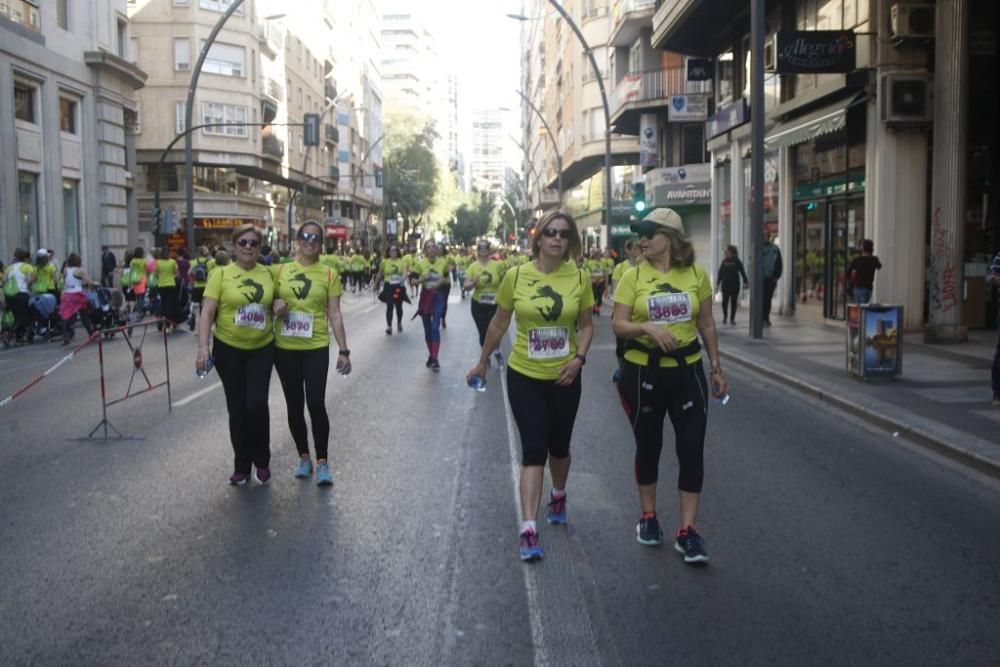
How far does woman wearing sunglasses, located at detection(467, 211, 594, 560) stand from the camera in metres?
5.67

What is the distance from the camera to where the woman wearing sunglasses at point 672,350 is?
5.50 meters

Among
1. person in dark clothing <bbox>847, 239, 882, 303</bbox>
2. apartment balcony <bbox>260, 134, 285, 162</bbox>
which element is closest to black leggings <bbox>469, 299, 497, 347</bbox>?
person in dark clothing <bbox>847, 239, 882, 303</bbox>

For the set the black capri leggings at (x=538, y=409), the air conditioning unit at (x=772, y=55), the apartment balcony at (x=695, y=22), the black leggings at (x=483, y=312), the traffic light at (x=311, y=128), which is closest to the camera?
the black capri leggings at (x=538, y=409)

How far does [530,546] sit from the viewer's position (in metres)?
5.51

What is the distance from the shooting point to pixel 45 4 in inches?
1190

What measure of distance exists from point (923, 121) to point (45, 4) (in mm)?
23419

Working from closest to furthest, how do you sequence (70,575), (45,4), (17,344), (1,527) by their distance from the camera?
1. (70,575)
2. (1,527)
3. (17,344)
4. (45,4)

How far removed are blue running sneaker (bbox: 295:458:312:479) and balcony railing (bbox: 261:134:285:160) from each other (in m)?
51.3

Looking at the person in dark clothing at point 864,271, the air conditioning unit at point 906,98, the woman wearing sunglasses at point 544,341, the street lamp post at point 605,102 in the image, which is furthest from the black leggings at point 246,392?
the street lamp post at point 605,102

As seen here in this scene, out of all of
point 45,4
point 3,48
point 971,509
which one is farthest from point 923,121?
Result: point 45,4

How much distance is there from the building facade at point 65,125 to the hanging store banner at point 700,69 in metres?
17.2

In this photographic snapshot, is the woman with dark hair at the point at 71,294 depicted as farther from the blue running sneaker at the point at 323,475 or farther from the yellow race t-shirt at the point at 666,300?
the yellow race t-shirt at the point at 666,300

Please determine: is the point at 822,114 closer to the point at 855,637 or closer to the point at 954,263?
the point at 954,263

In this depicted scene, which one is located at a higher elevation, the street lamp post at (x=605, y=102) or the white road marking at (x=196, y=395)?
the street lamp post at (x=605, y=102)
